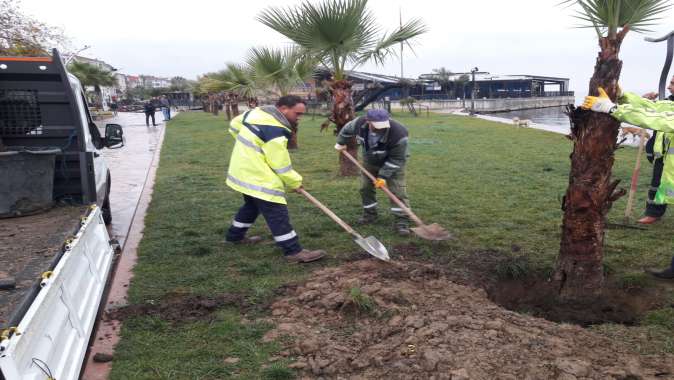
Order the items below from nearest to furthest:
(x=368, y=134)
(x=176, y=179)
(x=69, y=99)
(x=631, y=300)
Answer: (x=631, y=300) → (x=69, y=99) → (x=368, y=134) → (x=176, y=179)

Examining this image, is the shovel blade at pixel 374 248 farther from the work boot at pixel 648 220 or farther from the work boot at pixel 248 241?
the work boot at pixel 648 220

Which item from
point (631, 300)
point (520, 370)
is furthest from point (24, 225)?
point (631, 300)

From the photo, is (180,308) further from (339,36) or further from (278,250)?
(339,36)

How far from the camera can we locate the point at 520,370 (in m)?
2.70

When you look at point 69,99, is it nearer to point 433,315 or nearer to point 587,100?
point 433,315

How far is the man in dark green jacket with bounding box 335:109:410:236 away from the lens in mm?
5424

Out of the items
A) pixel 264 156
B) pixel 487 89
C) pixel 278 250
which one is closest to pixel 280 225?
pixel 278 250

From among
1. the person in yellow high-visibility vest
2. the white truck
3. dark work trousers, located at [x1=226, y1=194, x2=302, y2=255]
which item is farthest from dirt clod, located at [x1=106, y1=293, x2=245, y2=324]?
the person in yellow high-visibility vest

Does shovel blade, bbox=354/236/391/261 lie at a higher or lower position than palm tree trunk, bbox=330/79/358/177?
lower

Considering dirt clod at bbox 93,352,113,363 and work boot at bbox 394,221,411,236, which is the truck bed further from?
work boot at bbox 394,221,411,236

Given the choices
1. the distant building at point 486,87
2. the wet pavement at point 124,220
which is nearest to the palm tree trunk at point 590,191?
the wet pavement at point 124,220

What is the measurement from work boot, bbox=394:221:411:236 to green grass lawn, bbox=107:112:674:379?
18cm

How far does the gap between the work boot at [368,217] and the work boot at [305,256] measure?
1376mm

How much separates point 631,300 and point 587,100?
5.92 feet
